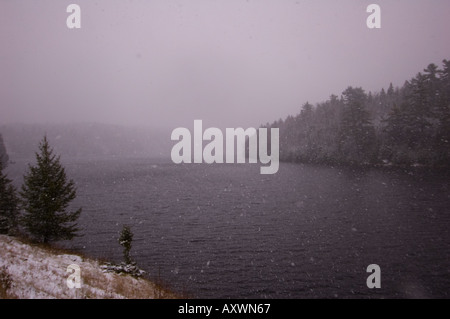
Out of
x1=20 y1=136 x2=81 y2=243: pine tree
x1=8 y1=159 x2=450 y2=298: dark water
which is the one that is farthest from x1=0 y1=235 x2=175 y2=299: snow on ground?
x1=8 y1=159 x2=450 y2=298: dark water

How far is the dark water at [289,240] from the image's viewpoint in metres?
19.5

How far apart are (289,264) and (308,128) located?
11640 centimetres

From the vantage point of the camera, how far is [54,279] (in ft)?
41.7

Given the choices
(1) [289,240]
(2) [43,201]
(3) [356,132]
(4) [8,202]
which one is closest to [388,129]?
(3) [356,132]

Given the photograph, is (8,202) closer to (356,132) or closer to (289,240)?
(289,240)

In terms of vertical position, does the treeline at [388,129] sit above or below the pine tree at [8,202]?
above

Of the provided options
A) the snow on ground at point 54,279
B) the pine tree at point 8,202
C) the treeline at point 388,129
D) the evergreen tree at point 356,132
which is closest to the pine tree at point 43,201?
the snow on ground at point 54,279

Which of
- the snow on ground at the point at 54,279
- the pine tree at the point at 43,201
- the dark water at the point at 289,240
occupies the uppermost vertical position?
the pine tree at the point at 43,201

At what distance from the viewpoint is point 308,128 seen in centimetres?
12988

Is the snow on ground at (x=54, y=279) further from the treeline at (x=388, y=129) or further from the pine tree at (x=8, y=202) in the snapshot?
the treeline at (x=388, y=129)

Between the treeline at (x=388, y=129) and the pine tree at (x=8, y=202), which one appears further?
the treeline at (x=388, y=129)

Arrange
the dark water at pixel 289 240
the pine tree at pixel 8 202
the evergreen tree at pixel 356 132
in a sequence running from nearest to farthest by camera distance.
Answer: the dark water at pixel 289 240, the pine tree at pixel 8 202, the evergreen tree at pixel 356 132

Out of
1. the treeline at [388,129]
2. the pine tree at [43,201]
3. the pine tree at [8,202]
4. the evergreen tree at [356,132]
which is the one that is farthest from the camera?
the evergreen tree at [356,132]

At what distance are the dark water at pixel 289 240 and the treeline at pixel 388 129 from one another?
99.4 ft
